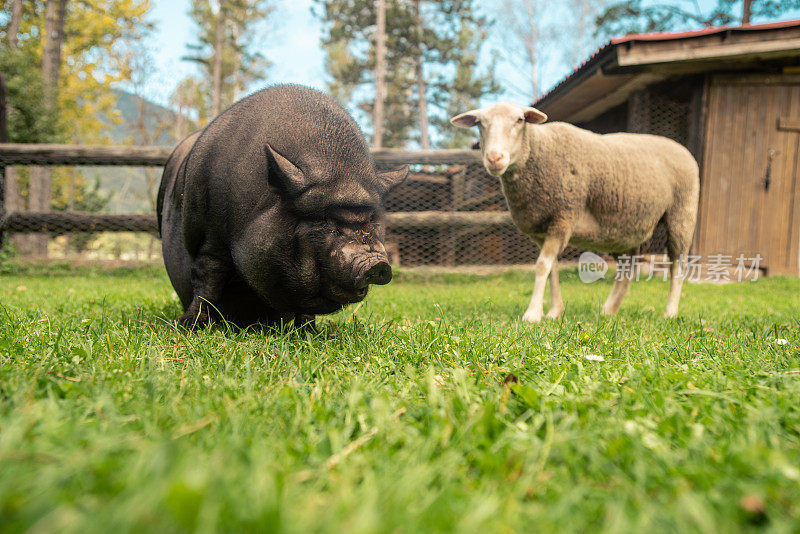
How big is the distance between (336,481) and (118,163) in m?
8.47

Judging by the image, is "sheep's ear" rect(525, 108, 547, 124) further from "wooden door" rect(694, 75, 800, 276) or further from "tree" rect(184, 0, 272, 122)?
"tree" rect(184, 0, 272, 122)

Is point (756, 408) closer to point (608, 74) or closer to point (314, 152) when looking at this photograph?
point (314, 152)

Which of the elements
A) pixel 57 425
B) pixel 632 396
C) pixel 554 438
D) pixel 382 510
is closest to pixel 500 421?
pixel 554 438

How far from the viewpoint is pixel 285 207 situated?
2375mm

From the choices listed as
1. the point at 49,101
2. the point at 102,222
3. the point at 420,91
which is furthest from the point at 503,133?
the point at 420,91

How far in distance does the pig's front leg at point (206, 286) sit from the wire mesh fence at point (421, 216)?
498 centimetres

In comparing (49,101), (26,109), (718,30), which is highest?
(718,30)

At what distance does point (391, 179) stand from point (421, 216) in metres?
5.75

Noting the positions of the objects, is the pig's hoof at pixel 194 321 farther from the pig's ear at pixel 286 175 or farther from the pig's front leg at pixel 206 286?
the pig's ear at pixel 286 175

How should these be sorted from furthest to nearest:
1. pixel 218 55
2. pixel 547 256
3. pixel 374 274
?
1. pixel 218 55
2. pixel 547 256
3. pixel 374 274

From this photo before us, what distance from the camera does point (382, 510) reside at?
889 mm

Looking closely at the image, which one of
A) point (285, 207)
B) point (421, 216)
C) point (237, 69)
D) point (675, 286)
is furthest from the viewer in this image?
point (237, 69)

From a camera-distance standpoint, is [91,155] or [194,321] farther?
[91,155]

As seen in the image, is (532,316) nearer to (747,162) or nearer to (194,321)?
(194,321)
